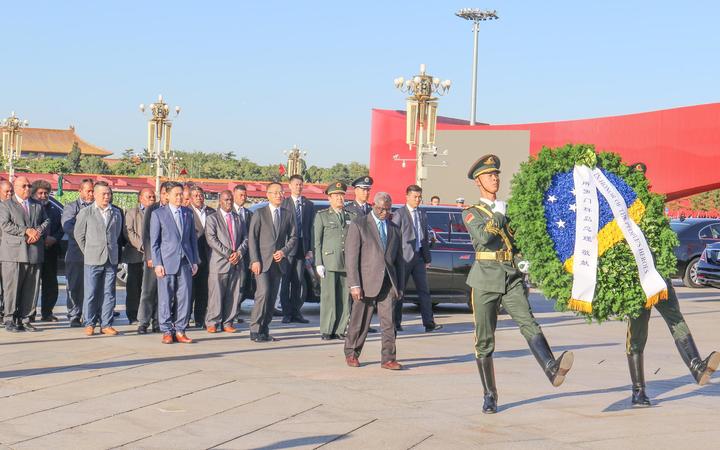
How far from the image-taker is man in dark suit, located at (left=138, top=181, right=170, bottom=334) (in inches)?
479

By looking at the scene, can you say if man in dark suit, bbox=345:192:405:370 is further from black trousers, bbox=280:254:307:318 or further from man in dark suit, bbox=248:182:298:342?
black trousers, bbox=280:254:307:318

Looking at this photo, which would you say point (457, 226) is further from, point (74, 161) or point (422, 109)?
point (74, 161)

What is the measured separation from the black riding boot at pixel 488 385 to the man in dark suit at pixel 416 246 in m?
5.43

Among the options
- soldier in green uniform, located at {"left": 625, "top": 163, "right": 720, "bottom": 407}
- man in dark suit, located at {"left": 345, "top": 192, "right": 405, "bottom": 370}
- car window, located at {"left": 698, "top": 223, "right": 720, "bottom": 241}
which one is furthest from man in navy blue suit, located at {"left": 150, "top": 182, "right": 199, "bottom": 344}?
car window, located at {"left": 698, "top": 223, "right": 720, "bottom": 241}

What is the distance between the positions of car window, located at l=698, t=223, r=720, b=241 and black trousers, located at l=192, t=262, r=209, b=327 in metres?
13.4

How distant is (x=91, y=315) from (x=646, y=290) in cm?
662

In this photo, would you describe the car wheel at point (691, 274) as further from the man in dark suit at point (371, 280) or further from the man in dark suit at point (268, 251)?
the man in dark suit at point (371, 280)

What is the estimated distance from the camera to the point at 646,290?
24.7ft

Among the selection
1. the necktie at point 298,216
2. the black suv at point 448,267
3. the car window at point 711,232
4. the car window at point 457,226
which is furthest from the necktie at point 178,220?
the car window at point 711,232

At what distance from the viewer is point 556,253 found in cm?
754

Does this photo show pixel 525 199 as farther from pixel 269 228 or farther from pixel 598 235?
pixel 269 228

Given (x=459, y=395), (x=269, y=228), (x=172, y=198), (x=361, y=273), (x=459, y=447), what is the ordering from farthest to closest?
(x=269, y=228) < (x=172, y=198) < (x=361, y=273) < (x=459, y=395) < (x=459, y=447)

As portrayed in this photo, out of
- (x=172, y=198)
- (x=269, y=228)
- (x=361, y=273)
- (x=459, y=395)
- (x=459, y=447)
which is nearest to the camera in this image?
(x=459, y=447)

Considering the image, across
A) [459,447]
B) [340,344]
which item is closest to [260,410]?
[459,447]
